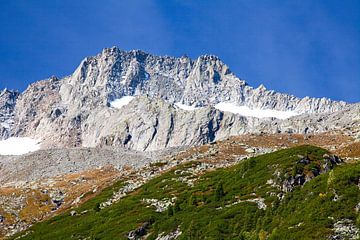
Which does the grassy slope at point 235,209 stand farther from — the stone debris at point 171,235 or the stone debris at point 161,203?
the stone debris at point 161,203

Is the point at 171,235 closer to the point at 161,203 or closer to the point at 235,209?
the point at 235,209

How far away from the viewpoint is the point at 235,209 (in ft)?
268

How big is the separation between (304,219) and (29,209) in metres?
121

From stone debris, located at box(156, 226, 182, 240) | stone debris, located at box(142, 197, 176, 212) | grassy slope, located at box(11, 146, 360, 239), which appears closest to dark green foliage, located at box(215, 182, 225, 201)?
grassy slope, located at box(11, 146, 360, 239)

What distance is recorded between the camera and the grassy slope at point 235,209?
59.9 m

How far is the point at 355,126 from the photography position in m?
194

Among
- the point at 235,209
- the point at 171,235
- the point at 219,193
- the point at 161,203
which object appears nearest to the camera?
the point at 235,209

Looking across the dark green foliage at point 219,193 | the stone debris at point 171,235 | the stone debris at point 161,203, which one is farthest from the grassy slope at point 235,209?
the stone debris at point 161,203

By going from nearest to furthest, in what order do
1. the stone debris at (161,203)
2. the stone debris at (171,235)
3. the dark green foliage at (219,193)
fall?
the stone debris at (171,235) → the dark green foliage at (219,193) → the stone debris at (161,203)

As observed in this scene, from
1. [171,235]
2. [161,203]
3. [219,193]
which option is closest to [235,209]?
[171,235]

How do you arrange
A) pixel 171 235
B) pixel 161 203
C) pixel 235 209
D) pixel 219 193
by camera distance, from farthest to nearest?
1. pixel 161 203
2. pixel 219 193
3. pixel 171 235
4. pixel 235 209

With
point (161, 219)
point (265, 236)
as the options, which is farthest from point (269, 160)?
point (265, 236)

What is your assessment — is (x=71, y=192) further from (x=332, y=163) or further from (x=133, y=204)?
(x=332, y=163)

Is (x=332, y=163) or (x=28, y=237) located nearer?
(x=332, y=163)
